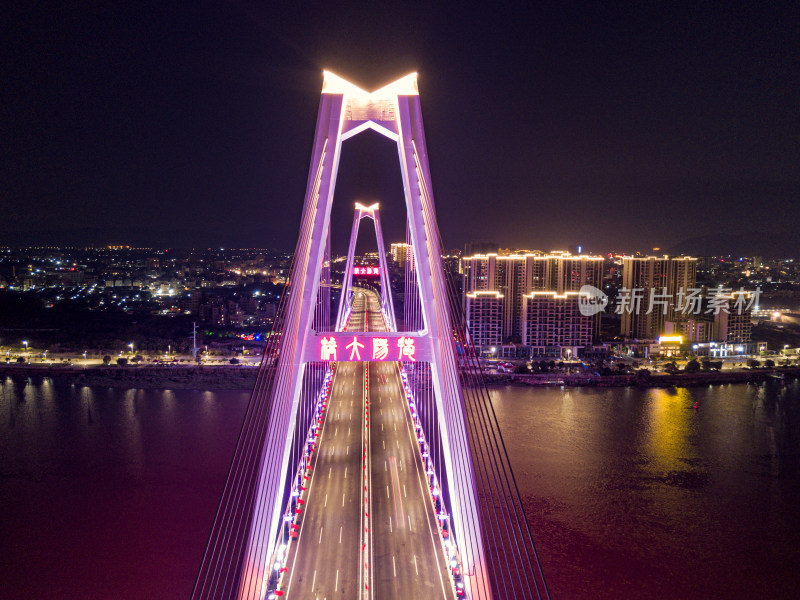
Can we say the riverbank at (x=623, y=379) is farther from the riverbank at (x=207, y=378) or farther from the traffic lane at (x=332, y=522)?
the traffic lane at (x=332, y=522)

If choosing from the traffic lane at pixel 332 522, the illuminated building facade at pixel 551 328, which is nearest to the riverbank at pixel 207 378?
the illuminated building facade at pixel 551 328

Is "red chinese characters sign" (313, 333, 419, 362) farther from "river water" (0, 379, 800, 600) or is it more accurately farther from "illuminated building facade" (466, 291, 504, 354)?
"illuminated building facade" (466, 291, 504, 354)

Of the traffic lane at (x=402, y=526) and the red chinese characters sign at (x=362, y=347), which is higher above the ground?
the red chinese characters sign at (x=362, y=347)

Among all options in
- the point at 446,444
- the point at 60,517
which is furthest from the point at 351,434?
the point at 446,444

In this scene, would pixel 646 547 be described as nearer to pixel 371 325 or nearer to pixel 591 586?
pixel 591 586

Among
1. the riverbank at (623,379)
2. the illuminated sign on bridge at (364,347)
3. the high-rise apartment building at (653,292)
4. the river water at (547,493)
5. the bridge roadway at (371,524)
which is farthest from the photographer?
the high-rise apartment building at (653,292)

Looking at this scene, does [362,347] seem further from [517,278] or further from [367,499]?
[517,278]

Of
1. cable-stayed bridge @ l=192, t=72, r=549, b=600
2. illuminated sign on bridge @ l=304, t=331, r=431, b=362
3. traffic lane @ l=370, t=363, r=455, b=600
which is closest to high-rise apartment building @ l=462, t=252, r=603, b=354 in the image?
traffic lane @ l=370, t=363, r=455, b=600
